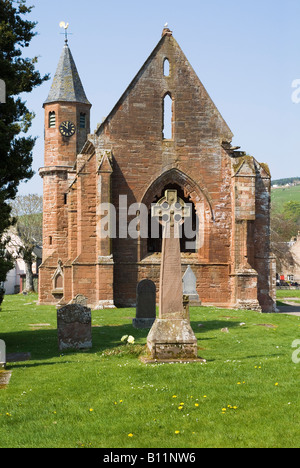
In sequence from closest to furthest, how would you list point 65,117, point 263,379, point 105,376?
point 263,379 → point 105,376 → point 65,117

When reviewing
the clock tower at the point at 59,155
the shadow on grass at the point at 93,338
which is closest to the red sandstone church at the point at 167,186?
the clock tower at the point at 59,155

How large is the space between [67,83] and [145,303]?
64.8 ft

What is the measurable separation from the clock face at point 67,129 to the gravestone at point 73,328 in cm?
2059

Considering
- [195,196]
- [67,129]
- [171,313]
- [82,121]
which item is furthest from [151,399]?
[82,121]

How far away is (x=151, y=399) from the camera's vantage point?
8.84 meters

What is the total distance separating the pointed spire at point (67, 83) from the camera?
112ft

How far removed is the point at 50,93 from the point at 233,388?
27.9m

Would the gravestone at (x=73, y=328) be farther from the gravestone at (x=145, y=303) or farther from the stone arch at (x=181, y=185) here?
the stone arch at (x=181, y=185)

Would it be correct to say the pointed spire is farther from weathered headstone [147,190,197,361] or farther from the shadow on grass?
weathered headstone [147,190,197,361]

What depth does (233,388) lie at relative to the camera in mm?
9305

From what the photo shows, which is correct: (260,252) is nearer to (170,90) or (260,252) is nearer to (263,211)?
(263,211)

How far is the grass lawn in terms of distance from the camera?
23.6 ft
